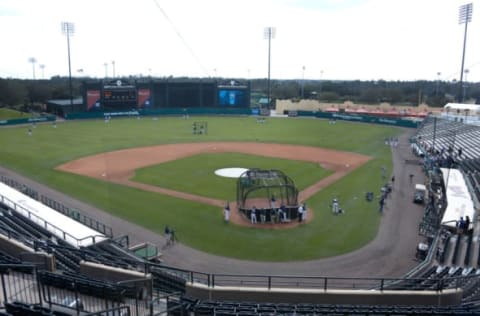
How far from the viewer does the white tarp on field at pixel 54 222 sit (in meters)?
16.1

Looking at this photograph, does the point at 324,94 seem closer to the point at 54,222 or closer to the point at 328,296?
the point at 54,222

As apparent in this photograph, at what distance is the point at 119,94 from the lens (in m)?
72.7

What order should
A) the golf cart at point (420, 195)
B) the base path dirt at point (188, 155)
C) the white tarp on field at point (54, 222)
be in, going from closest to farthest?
the white tarp on field at point (54, 222)
the golf cart at point (420, 195)
the base path dirt at point (188, 155)

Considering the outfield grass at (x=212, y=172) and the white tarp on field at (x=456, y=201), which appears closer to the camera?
the white tarp on field at (x=456, y=201)

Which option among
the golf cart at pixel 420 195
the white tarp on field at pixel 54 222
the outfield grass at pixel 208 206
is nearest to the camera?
the white tarp on field at pixel 54 222

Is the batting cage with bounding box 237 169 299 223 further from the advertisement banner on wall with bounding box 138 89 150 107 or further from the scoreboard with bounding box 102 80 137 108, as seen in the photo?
the advertisement banner on wall with bounding box 138 89 150 107

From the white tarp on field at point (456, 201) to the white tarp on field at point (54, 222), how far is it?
16.1m

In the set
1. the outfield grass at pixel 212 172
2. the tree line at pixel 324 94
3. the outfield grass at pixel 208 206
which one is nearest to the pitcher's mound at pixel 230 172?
the outfield grass at pixel 212 172

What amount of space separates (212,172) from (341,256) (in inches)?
657

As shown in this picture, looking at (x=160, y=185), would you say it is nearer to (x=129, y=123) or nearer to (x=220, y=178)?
(x=220, y=178)

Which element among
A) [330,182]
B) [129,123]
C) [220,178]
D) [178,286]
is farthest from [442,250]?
[129,123]

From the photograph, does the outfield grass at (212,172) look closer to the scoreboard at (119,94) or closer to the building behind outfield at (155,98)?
the scoreboard at (119,94)

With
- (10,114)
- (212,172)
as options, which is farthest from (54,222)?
(10,114)

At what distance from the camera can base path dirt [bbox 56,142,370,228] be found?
95.0 ft
